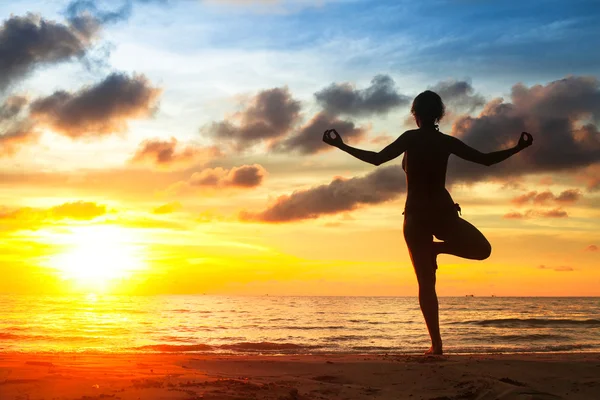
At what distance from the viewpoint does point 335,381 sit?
5695mm

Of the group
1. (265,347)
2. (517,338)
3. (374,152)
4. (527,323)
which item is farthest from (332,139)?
(527,323)

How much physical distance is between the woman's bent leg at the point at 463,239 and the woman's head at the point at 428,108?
1.18m

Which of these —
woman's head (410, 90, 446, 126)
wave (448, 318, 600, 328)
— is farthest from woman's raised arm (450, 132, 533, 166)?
wave (448, 318, 600, 328)

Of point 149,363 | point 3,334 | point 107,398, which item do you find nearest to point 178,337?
point 3,334

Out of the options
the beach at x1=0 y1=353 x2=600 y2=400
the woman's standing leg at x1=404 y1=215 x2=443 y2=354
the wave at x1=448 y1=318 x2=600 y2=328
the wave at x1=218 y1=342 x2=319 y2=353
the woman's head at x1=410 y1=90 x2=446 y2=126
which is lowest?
the wave at x1=448 y1=318 x2=600 y2=328

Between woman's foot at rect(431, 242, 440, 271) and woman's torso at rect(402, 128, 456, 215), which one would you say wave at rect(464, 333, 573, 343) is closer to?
woman's foot at rect(431, 242, 440, 271)

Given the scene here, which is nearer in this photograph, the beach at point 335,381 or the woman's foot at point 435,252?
the beach at point 335,381

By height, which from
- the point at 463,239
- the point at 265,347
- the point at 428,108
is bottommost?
the point at 265,347

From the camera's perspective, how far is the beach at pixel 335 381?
15.4ft

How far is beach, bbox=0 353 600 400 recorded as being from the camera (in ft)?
15.4

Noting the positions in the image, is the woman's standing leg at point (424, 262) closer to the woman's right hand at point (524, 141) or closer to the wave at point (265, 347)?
the woman's right hand at point (524, 141)

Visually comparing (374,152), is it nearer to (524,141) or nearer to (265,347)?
(524,141)

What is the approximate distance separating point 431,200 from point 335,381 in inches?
87.7

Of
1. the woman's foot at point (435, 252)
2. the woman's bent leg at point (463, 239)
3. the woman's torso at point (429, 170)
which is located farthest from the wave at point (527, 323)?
the woman's torso at point (429, 170)
